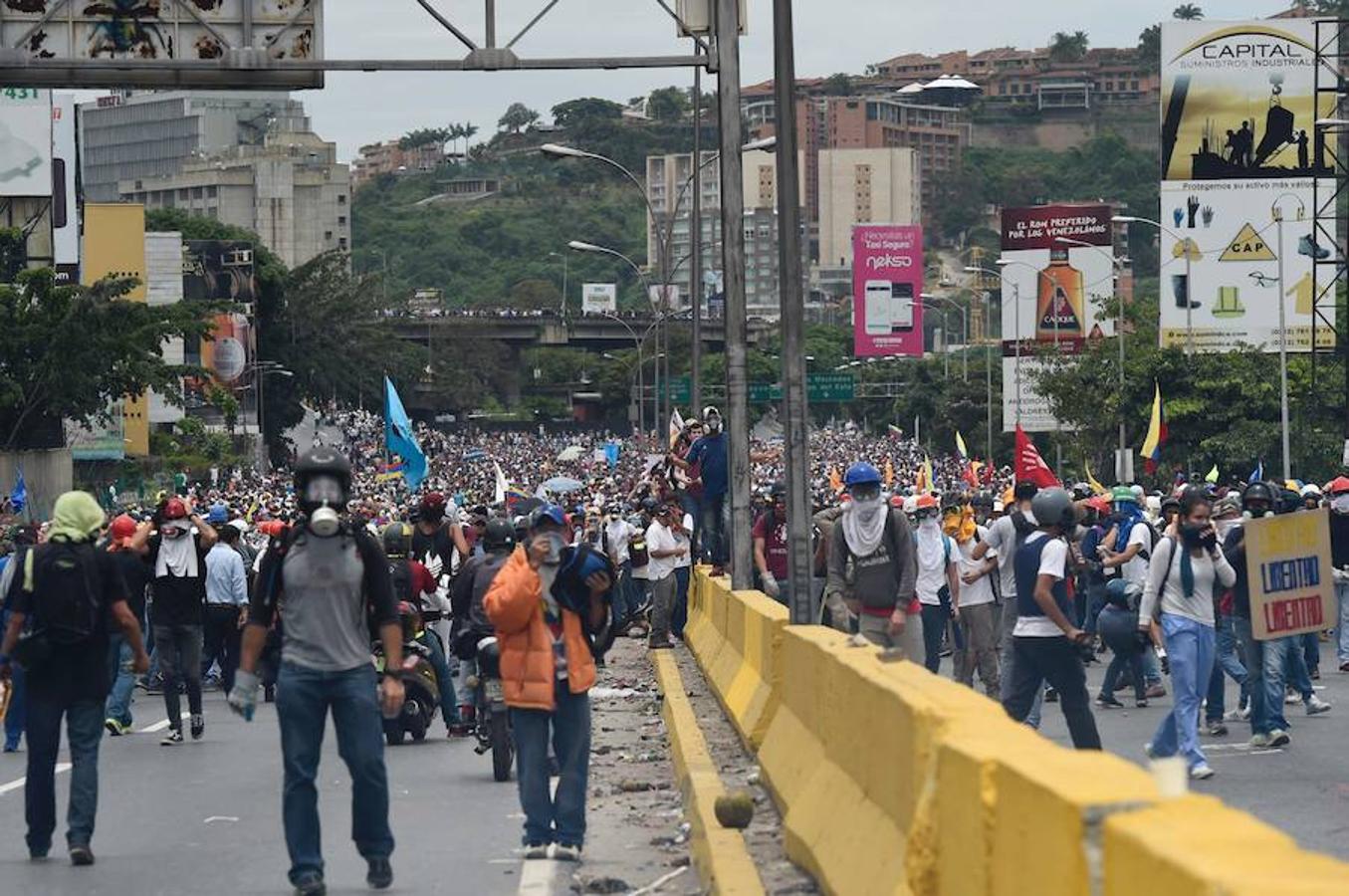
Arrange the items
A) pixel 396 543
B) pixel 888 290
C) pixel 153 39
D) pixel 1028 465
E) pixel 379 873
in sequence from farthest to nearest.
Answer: pixel 888 290 < pixel 1028 465 < pixel 153 39 < pixel 396 543 < pixel 379 873

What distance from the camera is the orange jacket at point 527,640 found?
36.1 feet

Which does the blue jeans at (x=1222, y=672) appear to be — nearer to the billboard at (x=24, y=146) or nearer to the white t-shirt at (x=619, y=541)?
the white t-shirt at (x=619, y=541)

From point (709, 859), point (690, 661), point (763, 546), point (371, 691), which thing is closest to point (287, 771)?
point (371, 691)

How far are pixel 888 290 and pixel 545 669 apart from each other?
10060 centimetres

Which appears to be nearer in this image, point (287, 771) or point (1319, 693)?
point (287, 771)

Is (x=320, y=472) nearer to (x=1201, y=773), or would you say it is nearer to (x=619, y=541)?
(x=1201, y=773)

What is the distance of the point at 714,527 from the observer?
26.2 metres

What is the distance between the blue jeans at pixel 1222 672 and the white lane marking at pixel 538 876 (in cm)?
734

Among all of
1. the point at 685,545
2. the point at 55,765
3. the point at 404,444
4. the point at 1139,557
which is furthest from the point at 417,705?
the point at 404,444

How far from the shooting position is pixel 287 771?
1017 centimetres

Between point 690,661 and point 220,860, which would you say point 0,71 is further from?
point 220,860

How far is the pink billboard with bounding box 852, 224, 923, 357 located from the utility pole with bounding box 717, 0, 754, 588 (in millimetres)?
82652

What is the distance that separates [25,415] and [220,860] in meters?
49.9

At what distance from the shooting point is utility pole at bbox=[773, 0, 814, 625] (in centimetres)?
1552
